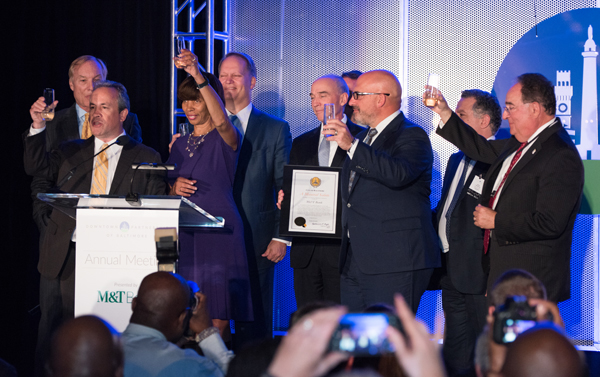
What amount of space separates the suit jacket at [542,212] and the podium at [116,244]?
1582 millimetres

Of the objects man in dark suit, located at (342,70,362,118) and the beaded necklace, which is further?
man in dark suit, located at (342,70,362,118)

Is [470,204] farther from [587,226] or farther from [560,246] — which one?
[587,226]

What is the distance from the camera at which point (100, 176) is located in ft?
12.8

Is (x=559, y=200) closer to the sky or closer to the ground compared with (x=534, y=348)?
closer to the sky

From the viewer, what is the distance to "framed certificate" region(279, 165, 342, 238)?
420 cm

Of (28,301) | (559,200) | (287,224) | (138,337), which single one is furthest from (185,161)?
(28,301)

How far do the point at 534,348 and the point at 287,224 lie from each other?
290 centimetres

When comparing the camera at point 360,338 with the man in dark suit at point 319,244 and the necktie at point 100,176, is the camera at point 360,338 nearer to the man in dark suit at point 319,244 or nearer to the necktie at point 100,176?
the necktie at point 100,176

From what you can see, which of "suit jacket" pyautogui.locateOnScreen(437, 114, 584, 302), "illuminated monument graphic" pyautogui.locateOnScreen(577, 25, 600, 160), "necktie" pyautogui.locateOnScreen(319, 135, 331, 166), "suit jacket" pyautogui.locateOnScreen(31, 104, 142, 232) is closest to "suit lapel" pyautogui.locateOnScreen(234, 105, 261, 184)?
"necktie" pyautogui.locateOnScreen(319, 135, 331, 166)

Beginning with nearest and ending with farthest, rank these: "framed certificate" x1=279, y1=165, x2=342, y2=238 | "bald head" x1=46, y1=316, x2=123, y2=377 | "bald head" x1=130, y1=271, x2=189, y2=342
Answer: "bald head" x1=46, y1=316, x2=123, y2=377, "bald head" x1=130, y1=271, x2=189, y2=342, "framed certificate" x1=279, y1=165, x2=342, y2=238

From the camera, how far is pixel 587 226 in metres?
5.30

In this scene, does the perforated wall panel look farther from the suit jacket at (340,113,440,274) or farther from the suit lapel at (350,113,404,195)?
the suit jacket at (340,113,440,274)

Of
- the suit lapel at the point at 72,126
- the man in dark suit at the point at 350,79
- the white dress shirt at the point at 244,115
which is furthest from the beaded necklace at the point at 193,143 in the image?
the man in dark suit at the point at 350,79

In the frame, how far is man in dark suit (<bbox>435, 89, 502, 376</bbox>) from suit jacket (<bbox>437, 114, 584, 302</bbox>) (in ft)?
2.15
